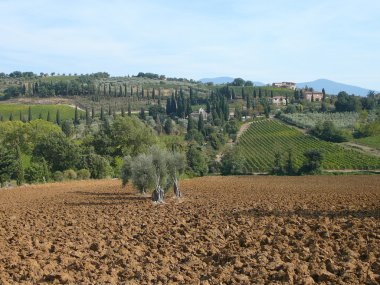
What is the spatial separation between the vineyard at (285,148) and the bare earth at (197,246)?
6054cm

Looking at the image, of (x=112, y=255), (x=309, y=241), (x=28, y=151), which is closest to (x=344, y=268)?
(x=309, y=241)

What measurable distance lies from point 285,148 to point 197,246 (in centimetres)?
8955

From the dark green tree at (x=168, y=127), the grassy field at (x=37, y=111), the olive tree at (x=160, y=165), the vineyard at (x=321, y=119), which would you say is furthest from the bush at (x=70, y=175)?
the grassy field at (x=37, y=111)

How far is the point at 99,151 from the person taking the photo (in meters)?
79.7

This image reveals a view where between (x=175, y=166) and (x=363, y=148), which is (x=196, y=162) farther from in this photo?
(x=175, y=166)

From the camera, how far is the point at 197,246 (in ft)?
50.8

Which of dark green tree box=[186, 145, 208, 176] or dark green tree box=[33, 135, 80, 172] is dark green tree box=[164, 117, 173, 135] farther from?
dark green tree box=[33, 135, 80, 172]

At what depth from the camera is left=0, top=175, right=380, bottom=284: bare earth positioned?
11.6 meters

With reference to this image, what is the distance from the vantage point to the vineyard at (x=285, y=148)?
84.0m

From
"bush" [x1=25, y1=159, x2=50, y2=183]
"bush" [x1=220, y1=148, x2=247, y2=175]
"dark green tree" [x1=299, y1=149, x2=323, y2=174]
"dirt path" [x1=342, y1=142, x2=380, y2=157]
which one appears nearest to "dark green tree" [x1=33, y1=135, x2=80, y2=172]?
"bush" [x1=25, y1=159, x2=50, y2=183]

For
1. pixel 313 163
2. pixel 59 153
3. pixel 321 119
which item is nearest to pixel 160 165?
pixel 59 153

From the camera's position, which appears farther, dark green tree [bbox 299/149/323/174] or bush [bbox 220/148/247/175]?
bush [bbox 220/148/247/175]

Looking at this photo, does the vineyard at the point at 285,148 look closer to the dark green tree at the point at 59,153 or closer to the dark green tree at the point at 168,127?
the dark green tree at the point at 168,127

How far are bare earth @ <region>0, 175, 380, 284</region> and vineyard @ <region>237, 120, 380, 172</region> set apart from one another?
199ft
